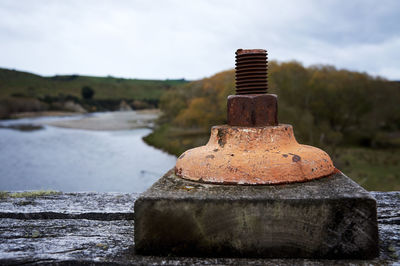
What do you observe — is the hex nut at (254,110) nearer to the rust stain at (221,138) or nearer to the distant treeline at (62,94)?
the rust stain at (221,138)

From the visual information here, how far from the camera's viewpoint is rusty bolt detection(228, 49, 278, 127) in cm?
222

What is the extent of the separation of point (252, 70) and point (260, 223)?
1109mm

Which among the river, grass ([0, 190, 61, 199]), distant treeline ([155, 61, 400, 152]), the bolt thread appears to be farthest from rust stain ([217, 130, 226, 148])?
distant treeline ([155, 61, 400, 152])

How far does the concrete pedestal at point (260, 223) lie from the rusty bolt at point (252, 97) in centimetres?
57

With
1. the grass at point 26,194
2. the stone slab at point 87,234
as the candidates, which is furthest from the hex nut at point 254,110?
the grass at point 26,194

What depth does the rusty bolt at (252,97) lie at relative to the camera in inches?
87.4

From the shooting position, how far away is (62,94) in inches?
2295

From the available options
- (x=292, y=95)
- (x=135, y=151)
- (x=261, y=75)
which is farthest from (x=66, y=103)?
(x=261, y=75)

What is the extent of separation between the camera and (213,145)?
2.19m

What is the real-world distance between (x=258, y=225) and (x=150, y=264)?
601 mm

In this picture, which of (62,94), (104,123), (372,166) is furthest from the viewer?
(62,94)

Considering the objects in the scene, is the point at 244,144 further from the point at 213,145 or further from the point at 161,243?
the point at 161,243

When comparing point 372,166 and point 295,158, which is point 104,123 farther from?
point 295,158

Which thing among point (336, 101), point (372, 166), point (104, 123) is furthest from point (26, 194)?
point (104, 123)
